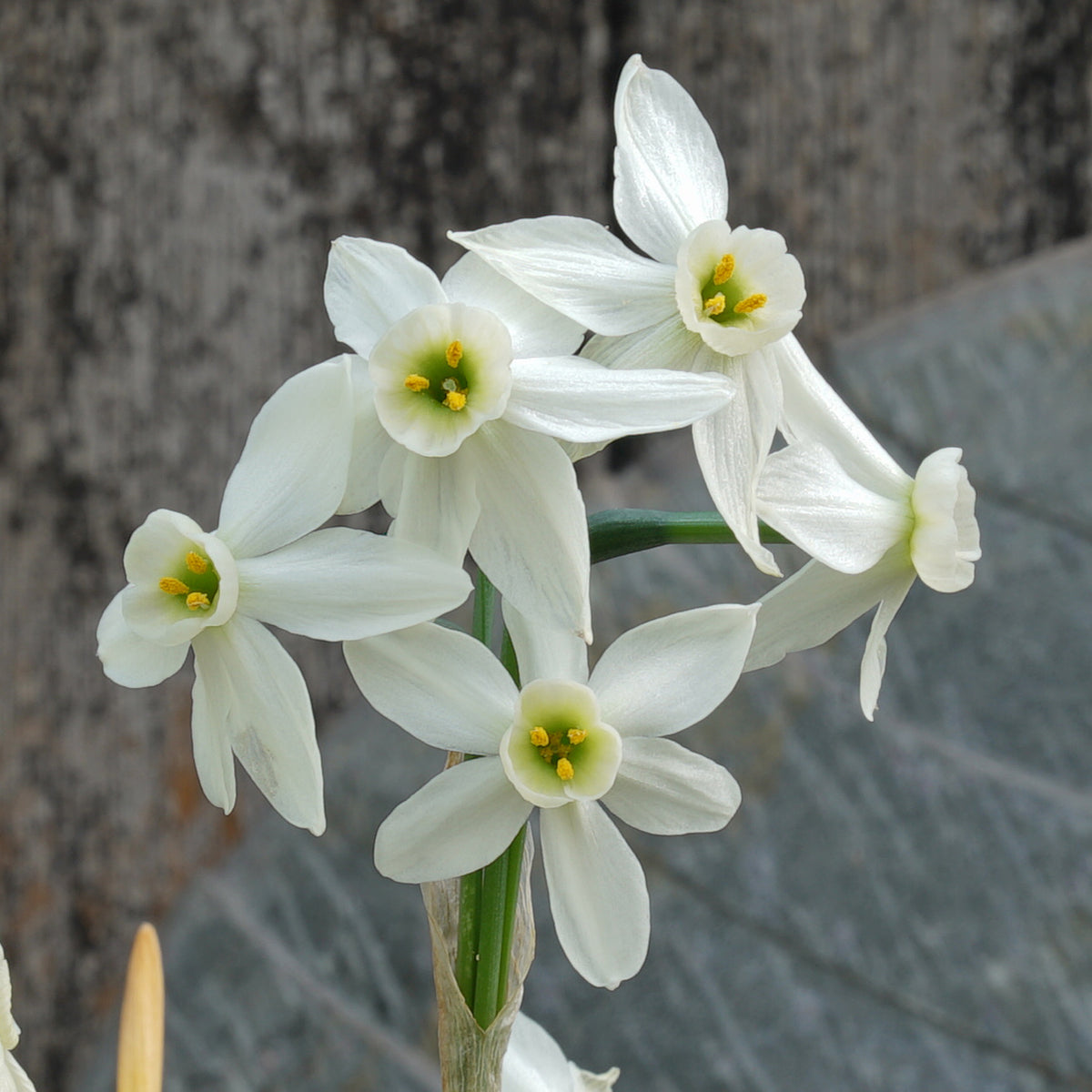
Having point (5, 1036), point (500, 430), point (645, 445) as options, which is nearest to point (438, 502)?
point (500, 430)

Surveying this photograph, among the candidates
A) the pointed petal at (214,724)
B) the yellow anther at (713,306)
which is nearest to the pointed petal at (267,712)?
the pointed petal at (214,724)

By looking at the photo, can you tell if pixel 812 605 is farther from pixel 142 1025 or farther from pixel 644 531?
pixel 142 1025

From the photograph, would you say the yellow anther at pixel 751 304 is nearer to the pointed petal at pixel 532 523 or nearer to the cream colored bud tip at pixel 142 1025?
the pointed petal at pixel 532 523

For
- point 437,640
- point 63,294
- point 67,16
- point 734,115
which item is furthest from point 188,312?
point 437,640

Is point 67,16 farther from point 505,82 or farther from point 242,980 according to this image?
point 242,980

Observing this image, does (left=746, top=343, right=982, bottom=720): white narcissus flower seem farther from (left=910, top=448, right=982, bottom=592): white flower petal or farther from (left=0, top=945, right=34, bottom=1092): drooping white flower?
(left=0, top=945, right=34, bottom=1092): drooping white flower

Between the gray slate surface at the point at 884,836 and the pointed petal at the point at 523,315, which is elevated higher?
the pointed petal at the point at 523,315

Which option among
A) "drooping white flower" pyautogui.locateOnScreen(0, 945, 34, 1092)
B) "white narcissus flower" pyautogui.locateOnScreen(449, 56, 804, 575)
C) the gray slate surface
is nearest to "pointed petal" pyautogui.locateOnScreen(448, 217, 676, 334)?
"white narcissus flower" pyautogui.locateOnScreen(449, 56, 804, 575)
